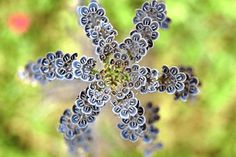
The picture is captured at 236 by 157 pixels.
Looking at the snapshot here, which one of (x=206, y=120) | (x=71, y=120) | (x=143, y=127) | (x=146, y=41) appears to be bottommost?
(x=71, y=120)

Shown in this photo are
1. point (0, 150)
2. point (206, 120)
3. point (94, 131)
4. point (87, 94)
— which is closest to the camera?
point (87, 94)

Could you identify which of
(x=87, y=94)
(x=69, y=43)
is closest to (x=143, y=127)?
(x=87, y=94)

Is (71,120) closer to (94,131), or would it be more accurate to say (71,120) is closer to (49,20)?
(94,131)

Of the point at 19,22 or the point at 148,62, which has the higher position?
the point at 148,62
